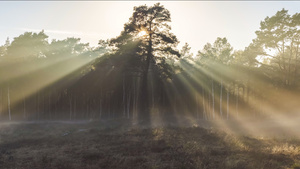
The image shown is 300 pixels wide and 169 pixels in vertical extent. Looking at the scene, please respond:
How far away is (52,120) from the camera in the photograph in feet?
116

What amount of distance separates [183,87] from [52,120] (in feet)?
67.9

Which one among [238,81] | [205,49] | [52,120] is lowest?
[52,120]

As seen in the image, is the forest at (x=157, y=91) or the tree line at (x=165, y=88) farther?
the tree line at (x=165, y=88)

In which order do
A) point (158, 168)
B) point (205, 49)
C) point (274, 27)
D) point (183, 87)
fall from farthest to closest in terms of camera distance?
point (205, 49) < point (183, 87) < point (274, 27) < point (158, 168)

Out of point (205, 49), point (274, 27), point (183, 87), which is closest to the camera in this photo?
point (274, 27)

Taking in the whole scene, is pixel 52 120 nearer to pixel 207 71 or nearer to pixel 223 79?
pixel 207 71

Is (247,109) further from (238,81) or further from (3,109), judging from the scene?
(3,109)

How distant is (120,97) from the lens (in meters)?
35.4

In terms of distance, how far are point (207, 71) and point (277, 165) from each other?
1077 inches

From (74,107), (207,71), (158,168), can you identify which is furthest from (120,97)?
(158,168)

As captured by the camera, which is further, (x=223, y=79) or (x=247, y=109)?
(x=247, y=109)

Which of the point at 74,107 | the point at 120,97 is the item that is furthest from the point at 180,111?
the point at 74,107

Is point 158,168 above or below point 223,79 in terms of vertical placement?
below

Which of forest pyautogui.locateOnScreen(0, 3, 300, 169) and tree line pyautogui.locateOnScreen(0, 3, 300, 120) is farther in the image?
tree line pyautogui.locateOnScreen(0, 3, 300, 120)
